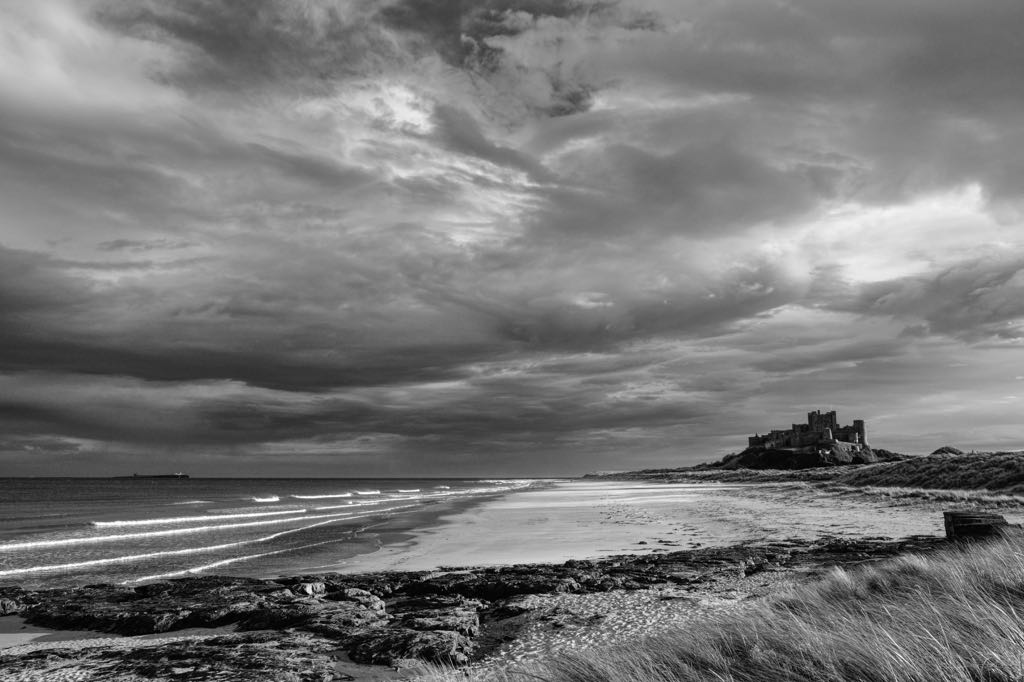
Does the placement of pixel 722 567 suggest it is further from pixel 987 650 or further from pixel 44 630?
pixel 44 630

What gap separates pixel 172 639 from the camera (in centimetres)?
889

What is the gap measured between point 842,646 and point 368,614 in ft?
22.1

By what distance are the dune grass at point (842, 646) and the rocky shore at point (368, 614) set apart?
5.62 ft

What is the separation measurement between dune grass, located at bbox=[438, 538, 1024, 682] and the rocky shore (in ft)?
5.62

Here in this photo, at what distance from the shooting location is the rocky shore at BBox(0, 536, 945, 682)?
296 inches

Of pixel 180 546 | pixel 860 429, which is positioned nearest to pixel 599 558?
pixel 180 546

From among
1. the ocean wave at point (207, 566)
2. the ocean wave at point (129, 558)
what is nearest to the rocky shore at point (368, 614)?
the ocean wave at point (207, 566)

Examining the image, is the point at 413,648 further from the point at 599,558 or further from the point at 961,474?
the point at 961,474

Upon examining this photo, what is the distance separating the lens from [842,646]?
5.18m

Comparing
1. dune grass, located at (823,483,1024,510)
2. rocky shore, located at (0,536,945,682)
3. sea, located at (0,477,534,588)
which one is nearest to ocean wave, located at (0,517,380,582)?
sea, located at (0,477,534,588)

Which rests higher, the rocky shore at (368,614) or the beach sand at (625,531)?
the rocky shore at (368,614)

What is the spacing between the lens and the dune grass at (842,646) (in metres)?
4.49

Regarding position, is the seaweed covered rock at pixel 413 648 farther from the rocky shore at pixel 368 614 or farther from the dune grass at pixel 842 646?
the dune grass at pixel 842 646

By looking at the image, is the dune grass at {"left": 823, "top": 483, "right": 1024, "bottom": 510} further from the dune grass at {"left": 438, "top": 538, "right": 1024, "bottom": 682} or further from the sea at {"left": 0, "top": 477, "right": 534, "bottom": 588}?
the sea at {"left": 0, "top": 477, "right": 534, "bottom": 588}
